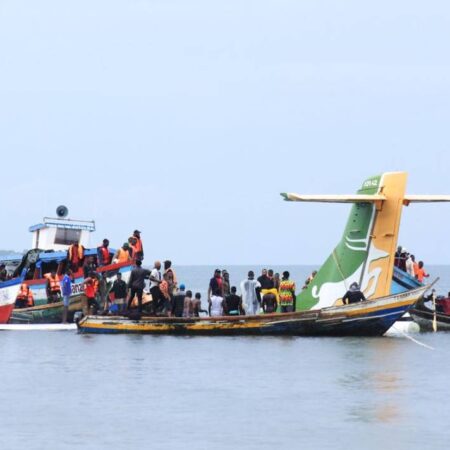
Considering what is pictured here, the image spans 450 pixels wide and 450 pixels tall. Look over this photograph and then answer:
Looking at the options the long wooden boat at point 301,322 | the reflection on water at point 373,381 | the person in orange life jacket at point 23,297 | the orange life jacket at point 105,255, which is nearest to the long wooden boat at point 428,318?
the reflection on water at point 373,381

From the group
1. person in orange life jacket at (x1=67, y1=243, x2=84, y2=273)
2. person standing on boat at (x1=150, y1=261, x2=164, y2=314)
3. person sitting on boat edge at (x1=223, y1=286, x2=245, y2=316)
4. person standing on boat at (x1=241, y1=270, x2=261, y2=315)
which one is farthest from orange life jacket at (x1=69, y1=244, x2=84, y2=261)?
person standing on boat at (x1=241, y1=270, x2=261, y2=315)

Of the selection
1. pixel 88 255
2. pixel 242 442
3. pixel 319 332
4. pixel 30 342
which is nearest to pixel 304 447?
pixel 242 442

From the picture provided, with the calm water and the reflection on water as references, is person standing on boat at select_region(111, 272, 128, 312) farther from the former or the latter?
the reflection on water

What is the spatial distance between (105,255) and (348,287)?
895 cm

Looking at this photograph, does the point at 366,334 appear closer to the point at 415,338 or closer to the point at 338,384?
the point at 415,338

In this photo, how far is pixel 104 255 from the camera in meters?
46.2

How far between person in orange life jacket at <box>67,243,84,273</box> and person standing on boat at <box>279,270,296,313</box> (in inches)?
324

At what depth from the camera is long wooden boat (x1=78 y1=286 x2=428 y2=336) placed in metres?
39.3

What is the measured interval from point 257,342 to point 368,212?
15.4 feet

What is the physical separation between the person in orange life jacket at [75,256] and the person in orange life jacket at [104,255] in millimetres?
704

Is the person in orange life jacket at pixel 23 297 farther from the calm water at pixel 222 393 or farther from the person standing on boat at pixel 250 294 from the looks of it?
the person standing on boat at pixel 250 294

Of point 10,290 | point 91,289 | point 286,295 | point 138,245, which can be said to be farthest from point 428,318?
point 10,290

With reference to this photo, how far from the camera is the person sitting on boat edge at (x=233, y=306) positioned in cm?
4234

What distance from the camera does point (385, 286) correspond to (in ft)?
133
